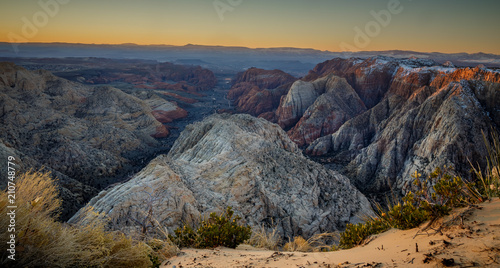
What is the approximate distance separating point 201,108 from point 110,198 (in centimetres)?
9378

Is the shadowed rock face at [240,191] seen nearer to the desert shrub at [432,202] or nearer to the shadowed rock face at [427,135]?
the desert shrub at [432,202]

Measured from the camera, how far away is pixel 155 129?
59781 mm

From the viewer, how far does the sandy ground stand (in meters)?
3.30

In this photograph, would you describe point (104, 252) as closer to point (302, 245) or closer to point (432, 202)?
point (302, 245)

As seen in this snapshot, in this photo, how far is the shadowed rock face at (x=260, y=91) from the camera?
94350 millimetres

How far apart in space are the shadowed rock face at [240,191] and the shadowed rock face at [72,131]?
12.0 m

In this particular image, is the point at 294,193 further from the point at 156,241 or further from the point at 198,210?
the point at 156,241

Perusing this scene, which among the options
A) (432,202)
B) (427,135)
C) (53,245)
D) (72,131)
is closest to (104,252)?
(53,245)

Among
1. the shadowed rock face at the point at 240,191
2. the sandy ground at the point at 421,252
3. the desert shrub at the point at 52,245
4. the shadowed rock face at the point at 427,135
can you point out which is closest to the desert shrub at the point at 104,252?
the desert shrub at the point at 52,245

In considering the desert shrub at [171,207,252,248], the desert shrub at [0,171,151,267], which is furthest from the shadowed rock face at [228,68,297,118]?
the desert shrub at [0,171,151,267]

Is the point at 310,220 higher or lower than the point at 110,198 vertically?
lower

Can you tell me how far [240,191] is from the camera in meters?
15.0

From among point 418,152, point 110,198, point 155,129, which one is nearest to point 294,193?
point 110,198

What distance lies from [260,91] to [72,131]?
75265 mm
